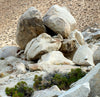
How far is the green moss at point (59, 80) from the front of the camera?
8.16 metres

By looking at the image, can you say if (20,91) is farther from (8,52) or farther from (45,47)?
(8,52)

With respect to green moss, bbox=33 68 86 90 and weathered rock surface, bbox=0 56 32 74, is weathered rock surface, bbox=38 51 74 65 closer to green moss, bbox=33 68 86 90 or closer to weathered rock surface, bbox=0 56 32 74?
weathered rock surface, bbox=0 56 32 74

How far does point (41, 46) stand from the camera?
→ 42.2ft

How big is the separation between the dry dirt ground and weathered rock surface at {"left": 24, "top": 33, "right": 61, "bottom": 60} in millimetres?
13041

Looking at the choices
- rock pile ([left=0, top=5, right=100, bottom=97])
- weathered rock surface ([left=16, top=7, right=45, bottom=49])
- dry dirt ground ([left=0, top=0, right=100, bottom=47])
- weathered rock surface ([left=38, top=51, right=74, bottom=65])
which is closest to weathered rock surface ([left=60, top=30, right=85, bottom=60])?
rock pile ([left=0, top=5, right=100, bottom=97])

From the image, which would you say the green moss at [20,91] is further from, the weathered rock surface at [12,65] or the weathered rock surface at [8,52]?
the weathered rock surface at [8,52]

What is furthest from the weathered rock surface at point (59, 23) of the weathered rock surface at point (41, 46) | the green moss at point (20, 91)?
the green moss at point (20, 91)

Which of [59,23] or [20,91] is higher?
[59,23]

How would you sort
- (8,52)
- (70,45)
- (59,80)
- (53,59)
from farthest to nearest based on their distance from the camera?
1. (8,52)
2. (70,45)
3. (53,59)
4. (59,80)

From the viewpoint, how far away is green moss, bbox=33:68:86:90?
8.16 metres

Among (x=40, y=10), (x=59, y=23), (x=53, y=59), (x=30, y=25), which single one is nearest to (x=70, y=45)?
(x=59, y=23)

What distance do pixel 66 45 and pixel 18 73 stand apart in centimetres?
405

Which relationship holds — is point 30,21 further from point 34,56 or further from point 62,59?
point 62,59

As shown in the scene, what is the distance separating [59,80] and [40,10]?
2757 cm
